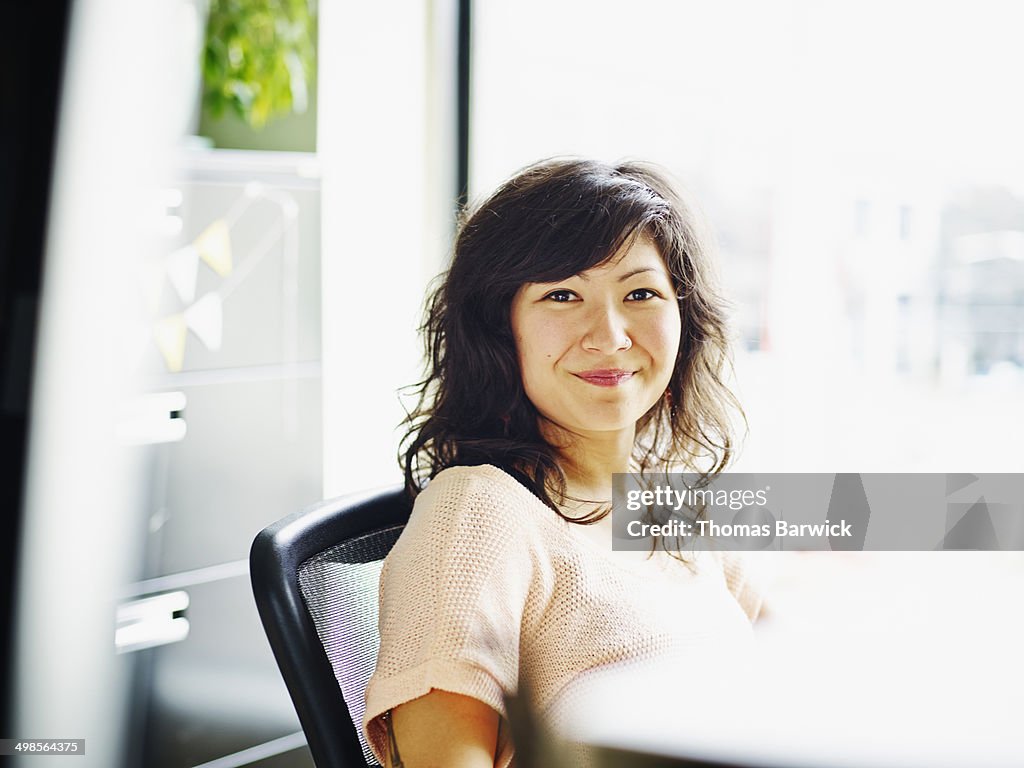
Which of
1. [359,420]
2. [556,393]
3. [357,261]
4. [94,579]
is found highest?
[357,261]

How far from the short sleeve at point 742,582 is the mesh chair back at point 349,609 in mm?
442

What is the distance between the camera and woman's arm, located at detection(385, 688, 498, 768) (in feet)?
2.92

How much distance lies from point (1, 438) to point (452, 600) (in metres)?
1.22

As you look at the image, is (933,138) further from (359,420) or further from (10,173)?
(10,173)

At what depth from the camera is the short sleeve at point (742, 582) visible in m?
1.29

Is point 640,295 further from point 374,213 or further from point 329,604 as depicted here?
point 374,213

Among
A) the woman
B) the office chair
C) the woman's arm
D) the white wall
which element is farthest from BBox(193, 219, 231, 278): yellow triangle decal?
the woman's arm

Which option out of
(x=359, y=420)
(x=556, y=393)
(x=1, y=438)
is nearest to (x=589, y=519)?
(x=556, y=393)

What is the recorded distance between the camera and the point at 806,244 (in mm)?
2334

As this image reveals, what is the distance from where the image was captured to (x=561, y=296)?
3.62ft

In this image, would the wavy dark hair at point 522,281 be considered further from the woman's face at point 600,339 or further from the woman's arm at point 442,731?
the woman's arm at point 442,731
